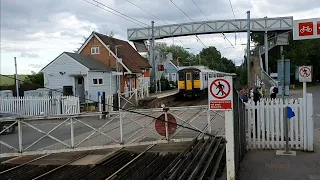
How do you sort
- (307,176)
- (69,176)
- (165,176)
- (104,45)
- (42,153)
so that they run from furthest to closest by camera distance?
1. (104,45)
2. (42,153)
3. (69,176)
4. (307,176)
5. (165,176)

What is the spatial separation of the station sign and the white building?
21.8 m

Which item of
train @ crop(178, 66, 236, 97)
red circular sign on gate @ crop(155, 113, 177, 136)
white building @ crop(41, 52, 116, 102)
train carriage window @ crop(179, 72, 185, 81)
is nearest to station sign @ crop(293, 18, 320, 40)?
red circular sign on gate @ crop(155, 113, 177, 136)

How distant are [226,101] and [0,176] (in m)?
5.46

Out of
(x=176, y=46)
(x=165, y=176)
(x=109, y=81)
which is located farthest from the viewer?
(x=176, y=46)

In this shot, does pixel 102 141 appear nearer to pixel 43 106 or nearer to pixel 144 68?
pixel 43 106

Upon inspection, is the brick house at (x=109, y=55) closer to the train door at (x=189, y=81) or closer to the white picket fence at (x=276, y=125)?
the train door at (x=189, y=81)

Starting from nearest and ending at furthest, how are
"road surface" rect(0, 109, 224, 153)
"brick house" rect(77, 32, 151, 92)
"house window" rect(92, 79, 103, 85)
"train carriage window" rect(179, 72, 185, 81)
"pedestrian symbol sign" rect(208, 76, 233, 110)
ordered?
"pedestrian symbol sign" rect(208, 76, 233, 110) → "road surface" rect(0, 109, 224, 153) → "house window" rect(92, 79, 103, 85) → "train carriage window" rect(179, 72, 185, 81) → "brick house" rect(77, 32, 151, 92)

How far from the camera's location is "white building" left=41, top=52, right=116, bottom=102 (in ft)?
92.8

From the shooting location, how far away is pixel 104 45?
34.6 m

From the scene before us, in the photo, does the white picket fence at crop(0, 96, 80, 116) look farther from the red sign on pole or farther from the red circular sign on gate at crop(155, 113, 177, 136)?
the red sign on pole

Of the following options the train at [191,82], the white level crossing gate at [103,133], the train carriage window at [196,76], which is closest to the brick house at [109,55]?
the train at [191,82]

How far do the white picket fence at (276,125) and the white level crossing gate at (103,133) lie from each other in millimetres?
1277

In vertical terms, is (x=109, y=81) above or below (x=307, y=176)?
above

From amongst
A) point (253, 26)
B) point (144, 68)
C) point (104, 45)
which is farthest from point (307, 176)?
point (253, 26)
